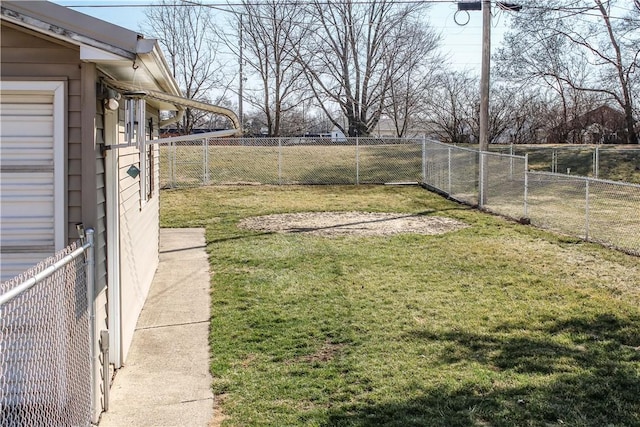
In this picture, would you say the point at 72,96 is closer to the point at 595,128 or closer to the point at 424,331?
the point at 424,331

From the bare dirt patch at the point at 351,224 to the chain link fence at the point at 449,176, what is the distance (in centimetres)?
200

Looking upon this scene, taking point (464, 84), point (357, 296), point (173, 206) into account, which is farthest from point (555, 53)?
point (357, 296)

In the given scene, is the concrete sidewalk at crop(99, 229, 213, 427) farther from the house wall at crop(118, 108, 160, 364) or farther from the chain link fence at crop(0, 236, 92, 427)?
the chain link fence at crop(0, 236, 92, 427)

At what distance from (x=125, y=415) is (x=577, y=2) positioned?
20.3m

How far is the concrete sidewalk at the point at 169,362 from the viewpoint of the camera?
4.27 m

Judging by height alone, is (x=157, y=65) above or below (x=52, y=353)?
above

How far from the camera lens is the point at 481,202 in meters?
15.1

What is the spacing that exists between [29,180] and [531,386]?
3787 millimetres

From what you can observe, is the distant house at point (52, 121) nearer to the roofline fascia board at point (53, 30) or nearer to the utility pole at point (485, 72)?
the roofline fascia board at point (53, 30)

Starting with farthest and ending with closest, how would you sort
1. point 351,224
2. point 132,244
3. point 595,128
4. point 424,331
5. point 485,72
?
point 595,128
point 485,72
point 351,224
point 132,244
point 424,331

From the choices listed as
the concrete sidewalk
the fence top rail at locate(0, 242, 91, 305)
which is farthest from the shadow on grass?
the fence top rail at locate(0, 242, 91, 305)

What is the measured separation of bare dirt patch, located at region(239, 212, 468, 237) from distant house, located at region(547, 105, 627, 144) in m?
22.3

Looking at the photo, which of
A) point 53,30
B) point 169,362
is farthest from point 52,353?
point 53,30

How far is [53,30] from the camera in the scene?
12.4 ft
